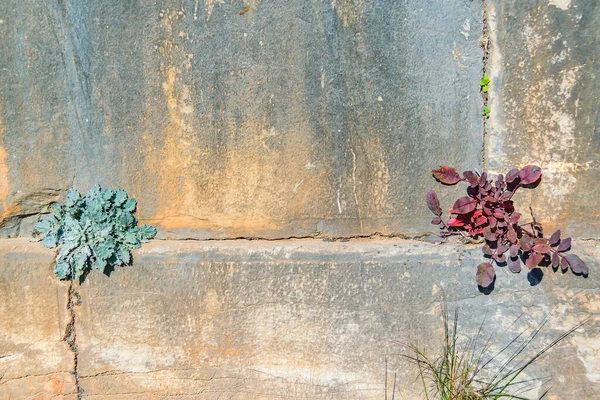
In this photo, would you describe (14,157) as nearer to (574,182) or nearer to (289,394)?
(289,394)

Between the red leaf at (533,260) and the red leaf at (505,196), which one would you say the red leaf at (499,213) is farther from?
the red leaf at (533,260)

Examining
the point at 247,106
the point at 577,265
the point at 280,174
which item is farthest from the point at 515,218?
the point at 247,106

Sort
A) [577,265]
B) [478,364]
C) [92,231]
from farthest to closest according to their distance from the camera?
[92,231] < [478,364] < [577,265]

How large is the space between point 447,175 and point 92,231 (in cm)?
157

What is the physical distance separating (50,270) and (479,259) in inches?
73.7

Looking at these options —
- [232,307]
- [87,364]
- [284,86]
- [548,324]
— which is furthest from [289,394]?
[284,86]

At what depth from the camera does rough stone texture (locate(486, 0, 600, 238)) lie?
2221mm

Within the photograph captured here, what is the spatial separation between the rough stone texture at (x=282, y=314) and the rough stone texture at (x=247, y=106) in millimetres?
165

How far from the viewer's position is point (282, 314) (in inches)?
95.0

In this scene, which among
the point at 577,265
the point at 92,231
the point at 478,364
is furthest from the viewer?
the point at 92,231

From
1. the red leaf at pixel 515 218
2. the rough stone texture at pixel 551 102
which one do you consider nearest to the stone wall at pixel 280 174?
the rough stone texture at pixel 551 102

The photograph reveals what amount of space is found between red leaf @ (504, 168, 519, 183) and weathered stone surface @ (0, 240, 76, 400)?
1985 mm

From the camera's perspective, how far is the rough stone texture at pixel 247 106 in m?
2.32

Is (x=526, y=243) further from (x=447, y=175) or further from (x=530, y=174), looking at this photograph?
(x=447, y=175)
